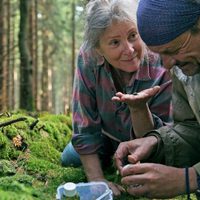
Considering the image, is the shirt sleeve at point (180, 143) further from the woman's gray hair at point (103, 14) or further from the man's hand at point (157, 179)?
the woman's gray hair at point (103, 14)

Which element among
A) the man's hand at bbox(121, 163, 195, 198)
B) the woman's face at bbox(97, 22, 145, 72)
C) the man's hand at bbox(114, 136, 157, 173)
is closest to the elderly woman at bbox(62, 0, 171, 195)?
the woman's face at bbox(97, 22, 145, 72)

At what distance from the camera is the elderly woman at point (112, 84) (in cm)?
314

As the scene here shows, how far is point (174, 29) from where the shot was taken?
7.35 ft

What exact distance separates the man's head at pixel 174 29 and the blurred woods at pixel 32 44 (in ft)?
4.08

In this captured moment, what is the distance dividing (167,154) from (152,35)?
3.31 ft

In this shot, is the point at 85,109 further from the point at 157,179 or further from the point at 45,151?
the point at 157,179

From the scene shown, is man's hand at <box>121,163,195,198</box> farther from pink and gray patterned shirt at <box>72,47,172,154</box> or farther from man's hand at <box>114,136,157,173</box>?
pink and gray patterned shirt at <box>72,47,172,154</box>

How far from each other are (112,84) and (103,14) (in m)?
0.58

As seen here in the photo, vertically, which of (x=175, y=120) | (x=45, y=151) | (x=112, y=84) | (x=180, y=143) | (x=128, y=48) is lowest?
(x=45, y=151)

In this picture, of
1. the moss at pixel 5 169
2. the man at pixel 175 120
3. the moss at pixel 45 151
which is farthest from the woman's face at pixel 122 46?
the moss at pixel 45 151

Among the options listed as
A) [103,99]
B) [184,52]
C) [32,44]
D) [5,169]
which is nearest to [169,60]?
[184,52]

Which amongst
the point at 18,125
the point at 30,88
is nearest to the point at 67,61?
the point at 30,88

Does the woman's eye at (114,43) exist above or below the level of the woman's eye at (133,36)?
below

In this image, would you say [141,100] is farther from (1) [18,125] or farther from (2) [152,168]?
(1) [18,125]
